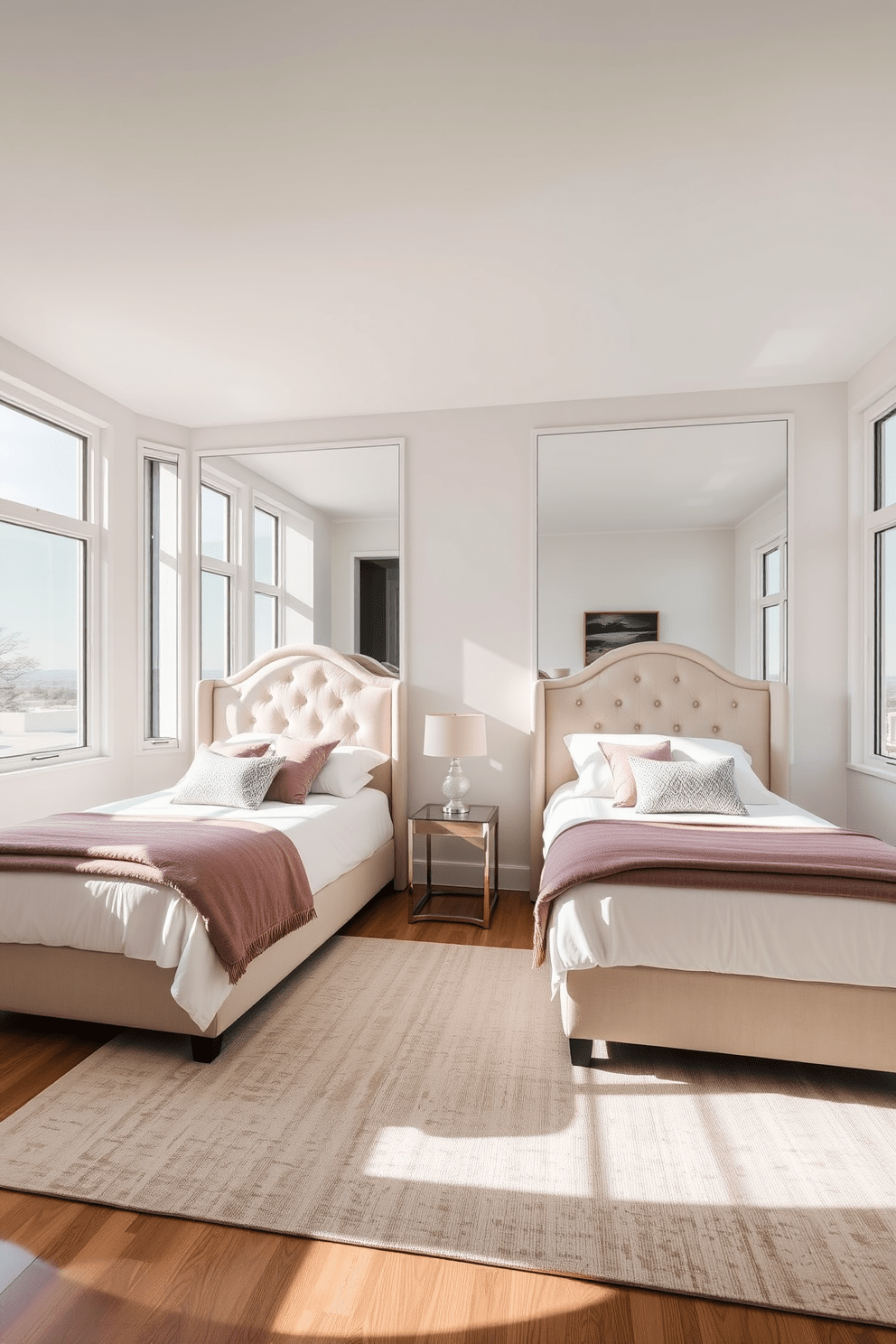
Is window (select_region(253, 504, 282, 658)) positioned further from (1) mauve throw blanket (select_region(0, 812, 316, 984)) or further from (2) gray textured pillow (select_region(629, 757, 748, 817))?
(2) gray textured pillow (select_region(629, 757, 748, 817))

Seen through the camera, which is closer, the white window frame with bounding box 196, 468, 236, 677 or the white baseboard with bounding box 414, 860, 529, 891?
the white baseboard with bounding box 414, 860, 529, 891

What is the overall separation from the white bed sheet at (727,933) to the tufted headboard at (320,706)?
203cm

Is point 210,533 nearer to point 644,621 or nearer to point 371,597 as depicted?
point 371,597

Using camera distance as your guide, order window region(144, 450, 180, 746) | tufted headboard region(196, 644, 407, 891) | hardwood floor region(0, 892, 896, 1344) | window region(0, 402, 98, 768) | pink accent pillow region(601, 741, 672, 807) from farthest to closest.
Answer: window region(144, 450, 180, 746) → tufted headboard region(196, 644, 407, 891) → window region(0, 402, 98, 768) → pink accent pillow region(601, 741, 672, 807) → hardwood floor region(0, 892, 896, 1344)

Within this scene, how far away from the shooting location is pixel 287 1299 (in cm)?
151

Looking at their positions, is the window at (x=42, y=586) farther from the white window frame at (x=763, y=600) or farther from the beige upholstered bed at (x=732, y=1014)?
the white window frame at (x=763, y=600)

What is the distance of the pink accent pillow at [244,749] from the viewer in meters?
3.91

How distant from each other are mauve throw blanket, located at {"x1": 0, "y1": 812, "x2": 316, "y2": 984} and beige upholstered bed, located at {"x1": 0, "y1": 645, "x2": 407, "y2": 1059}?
158 mm

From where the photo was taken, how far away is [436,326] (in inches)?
134

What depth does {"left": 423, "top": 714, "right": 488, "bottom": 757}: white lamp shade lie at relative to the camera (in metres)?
3.90

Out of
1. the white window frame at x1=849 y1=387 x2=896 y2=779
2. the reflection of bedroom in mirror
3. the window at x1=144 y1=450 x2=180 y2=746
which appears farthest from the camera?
the window at x1=144 y1=450 x2=180 y2=746

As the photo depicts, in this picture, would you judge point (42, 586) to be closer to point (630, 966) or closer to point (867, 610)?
point (630, 966)

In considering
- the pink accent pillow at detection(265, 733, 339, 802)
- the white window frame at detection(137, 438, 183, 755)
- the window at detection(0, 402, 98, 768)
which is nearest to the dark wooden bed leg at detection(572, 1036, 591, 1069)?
the pink accent pillow at detection(265, 733, 339, 802)

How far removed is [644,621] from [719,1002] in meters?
2.36
